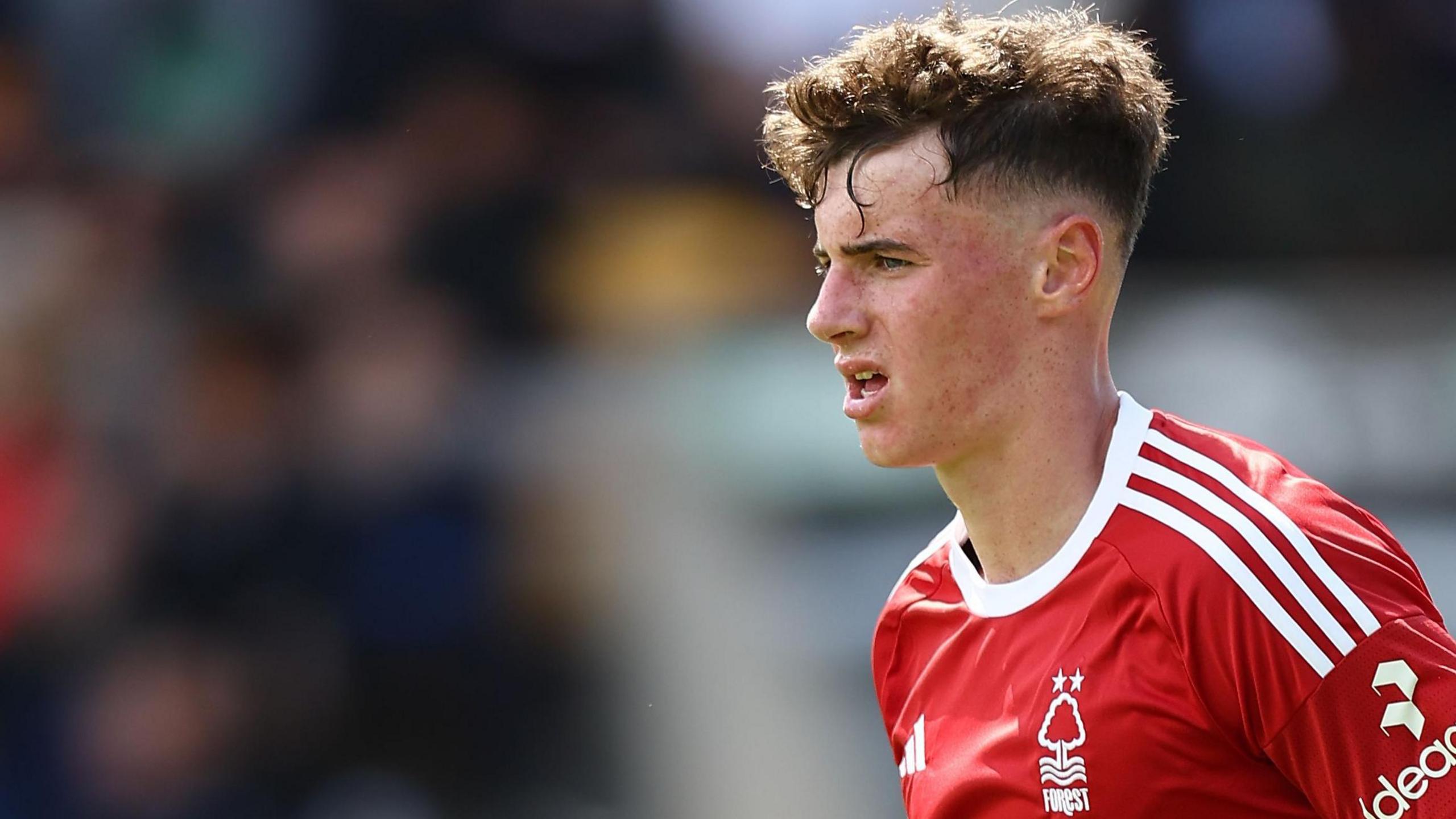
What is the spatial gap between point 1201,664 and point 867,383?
643mm

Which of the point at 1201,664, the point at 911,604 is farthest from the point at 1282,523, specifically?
the point at 911,604

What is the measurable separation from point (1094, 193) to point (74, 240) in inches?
188

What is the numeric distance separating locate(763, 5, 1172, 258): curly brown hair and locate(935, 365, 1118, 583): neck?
274mm

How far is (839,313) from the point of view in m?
2.37

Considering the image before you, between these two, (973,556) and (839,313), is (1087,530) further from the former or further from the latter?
(839,313)

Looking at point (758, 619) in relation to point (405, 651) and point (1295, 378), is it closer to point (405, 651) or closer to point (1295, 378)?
point (405, 651)

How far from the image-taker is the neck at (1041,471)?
7.77 feet

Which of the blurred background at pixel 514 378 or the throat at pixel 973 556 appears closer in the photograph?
the throat at pixel 973 556

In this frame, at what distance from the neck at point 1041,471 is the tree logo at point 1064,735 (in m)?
0.22

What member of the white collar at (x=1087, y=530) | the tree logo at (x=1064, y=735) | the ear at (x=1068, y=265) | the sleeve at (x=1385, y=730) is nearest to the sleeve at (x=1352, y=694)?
the sleeve at (x=1385, y=730)

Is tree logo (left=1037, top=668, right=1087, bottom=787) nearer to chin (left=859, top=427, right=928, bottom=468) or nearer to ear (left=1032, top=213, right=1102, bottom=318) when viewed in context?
chin (left=859, top=427, right=928, bottom=468)

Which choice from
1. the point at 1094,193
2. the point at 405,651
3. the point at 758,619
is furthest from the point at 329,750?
the point at 1094,193

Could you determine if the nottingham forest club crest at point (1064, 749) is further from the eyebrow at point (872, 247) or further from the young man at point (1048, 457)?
the eyebrow at point (872, 247)

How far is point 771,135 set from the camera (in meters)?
2.66
